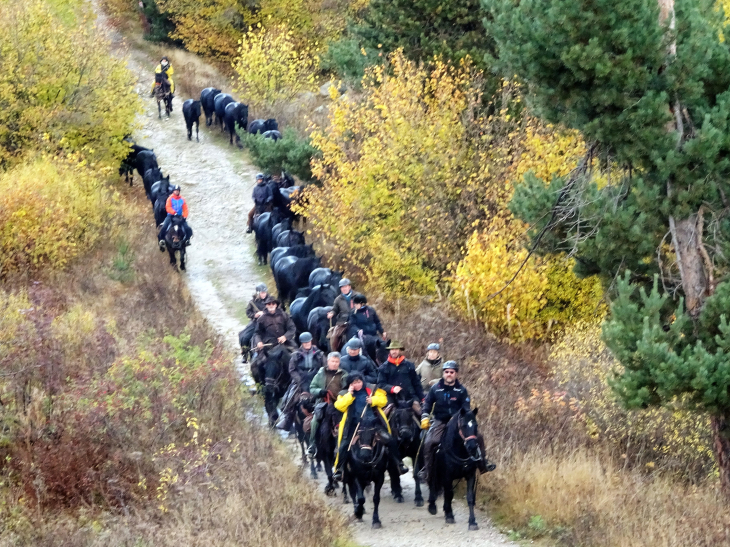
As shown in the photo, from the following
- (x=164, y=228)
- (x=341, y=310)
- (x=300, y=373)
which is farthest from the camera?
(x=164, y=228)

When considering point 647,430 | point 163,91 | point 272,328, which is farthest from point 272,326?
point 163,91

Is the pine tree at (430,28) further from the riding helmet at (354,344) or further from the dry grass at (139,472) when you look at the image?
the riding helmet at (354,344)

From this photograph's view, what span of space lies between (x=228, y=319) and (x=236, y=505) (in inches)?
404

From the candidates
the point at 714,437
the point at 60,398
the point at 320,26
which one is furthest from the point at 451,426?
the point at 320,26

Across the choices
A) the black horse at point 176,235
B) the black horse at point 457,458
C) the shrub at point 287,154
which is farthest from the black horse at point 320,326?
the shrub at point 287,154

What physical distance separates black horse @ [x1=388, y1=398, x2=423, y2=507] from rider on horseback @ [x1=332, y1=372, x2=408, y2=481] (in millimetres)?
188

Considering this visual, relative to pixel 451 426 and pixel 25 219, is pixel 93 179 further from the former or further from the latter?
pixel 451 426

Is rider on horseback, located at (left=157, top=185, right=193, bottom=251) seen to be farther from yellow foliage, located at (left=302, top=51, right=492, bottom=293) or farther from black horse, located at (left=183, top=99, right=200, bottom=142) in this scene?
black horse, located at (left=183, top=99, right=200, bottom=142)

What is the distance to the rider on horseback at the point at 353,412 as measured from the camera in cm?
1226

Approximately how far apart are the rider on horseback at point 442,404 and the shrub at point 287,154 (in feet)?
56.8

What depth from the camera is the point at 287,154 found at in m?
30.0

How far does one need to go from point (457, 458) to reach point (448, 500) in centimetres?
74

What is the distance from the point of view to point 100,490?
13.1m

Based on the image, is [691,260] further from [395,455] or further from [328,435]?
[328,435]
